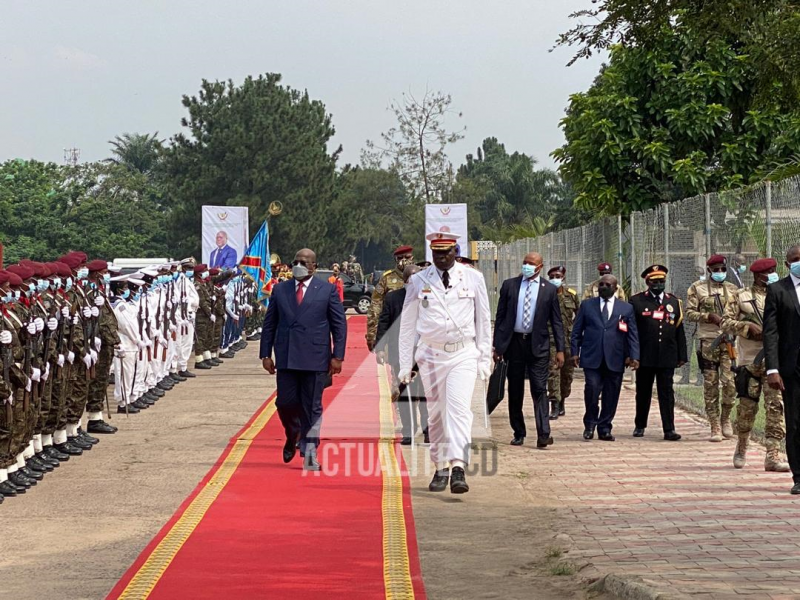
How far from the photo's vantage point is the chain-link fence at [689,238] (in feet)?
45.9

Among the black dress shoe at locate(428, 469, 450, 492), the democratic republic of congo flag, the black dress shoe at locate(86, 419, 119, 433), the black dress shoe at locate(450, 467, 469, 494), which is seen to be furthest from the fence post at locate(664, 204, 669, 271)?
the democratic republic of congo flag

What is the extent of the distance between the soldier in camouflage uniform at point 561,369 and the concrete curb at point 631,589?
8419 millimetres

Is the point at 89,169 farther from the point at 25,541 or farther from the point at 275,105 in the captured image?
the point at 25,541

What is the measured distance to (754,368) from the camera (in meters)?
11.8

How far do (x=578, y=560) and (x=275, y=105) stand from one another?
70.6 m

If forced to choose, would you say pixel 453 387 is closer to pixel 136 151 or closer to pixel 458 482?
pixel 458 482

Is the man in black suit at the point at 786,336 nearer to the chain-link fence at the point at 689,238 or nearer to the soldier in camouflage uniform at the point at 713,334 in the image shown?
the chain-link fence at the point at 689,238

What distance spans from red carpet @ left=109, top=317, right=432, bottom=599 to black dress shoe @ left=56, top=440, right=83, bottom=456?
1.55 meters

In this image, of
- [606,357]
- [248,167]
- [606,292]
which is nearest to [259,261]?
[606,292]

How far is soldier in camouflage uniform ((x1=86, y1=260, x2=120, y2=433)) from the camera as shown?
15.7 m

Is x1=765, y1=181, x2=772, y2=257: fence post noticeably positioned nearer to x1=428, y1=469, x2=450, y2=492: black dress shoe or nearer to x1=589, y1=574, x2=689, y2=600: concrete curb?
x1=428, y1=469, x2=450, y2=492: black dress shoe

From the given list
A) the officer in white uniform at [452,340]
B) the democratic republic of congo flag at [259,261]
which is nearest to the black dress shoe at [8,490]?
the officer in white uniform at [452,340]

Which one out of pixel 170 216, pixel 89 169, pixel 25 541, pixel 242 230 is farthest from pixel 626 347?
pixel 89 169

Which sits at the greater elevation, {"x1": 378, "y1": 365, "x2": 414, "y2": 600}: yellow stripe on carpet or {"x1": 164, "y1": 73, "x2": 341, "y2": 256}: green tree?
{"x1": 164, "y1": 73, "x2": 341, "y2": 256}: green tree
